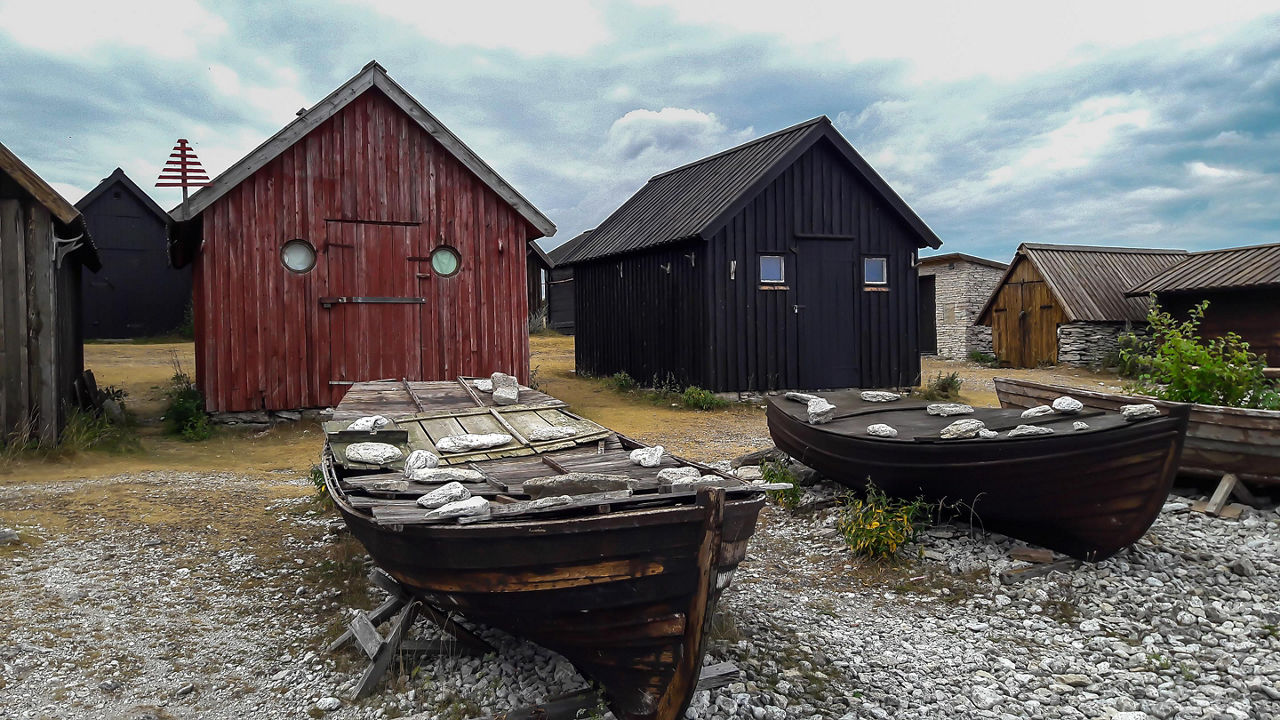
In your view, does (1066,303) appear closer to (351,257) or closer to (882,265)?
(882,265)

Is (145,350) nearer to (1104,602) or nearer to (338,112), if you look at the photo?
(338,112)

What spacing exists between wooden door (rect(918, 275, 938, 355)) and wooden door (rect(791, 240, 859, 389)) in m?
14.3

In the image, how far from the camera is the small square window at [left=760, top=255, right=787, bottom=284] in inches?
617

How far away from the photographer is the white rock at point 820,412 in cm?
787

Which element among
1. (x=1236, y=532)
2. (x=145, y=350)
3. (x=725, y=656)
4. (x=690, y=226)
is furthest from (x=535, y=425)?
(x=145, y=350)

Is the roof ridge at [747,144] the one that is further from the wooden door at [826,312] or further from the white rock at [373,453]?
the white rock at [373,453]

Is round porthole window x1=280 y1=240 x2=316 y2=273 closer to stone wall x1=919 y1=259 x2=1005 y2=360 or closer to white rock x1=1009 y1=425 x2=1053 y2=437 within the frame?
white rock x1=1009 y1=425 x2=1053 y2=437

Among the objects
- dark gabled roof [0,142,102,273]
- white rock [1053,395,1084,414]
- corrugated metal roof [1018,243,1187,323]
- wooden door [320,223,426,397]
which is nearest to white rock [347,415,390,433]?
white rock [1053,395,1084,414]

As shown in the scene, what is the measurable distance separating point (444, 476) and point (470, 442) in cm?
99

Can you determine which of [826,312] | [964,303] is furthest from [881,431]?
[964,303]

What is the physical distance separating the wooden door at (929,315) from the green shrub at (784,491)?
2285 cm

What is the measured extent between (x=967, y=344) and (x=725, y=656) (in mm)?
25418

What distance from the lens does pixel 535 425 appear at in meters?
6.43

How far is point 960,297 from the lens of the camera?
27953 millimetres
